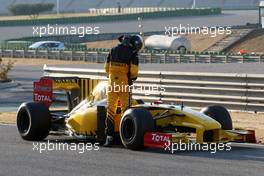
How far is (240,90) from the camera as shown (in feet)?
64.7

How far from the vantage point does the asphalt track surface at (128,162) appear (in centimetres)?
1083

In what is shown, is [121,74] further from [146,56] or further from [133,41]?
[146,56]

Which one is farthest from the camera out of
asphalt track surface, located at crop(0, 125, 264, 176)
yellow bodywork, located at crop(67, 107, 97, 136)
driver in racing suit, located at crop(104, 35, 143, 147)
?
yellow bodywork, located at crop(67, 107, 97, 136)

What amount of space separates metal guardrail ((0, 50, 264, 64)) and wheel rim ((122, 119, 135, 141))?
99.5 feet

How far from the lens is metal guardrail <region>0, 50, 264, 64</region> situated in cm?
4428

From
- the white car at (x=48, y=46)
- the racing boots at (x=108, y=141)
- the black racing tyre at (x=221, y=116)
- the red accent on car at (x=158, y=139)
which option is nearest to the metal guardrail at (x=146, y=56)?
the white car at (x=48, y=46)

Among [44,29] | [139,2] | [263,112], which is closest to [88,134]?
[263,112]

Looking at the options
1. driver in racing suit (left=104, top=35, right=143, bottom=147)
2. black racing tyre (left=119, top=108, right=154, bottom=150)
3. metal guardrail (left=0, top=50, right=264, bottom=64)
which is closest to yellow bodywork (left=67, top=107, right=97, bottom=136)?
driver in racing suit (left=104, top=35, right=143, bottom=147)

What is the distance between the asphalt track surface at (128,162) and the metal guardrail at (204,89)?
6304mm

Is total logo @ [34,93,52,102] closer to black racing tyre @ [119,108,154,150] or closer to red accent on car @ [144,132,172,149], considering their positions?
black racing tyre @ [119,108,154,150]

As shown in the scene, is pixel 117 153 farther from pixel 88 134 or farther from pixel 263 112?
pixel 263 112

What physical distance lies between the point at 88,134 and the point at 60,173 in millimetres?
2785

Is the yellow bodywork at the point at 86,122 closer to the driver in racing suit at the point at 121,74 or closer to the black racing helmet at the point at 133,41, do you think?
the driver in racing suit at the point at 121,74

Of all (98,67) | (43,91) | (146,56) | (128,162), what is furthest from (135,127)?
(146,56)
